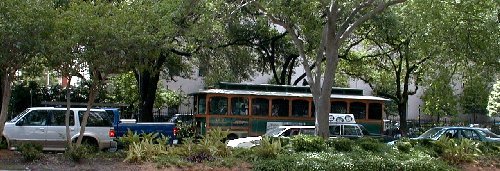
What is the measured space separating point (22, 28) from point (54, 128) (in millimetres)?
7411

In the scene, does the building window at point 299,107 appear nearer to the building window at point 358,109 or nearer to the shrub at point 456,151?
the building window at point 358,109

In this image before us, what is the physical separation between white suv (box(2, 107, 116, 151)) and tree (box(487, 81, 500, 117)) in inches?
1429

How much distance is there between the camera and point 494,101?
5041cm

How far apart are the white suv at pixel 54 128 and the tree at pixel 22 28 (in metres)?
6.35

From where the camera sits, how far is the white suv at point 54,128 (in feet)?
66.4

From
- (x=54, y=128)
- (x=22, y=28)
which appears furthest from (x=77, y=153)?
(x=54, y=128)

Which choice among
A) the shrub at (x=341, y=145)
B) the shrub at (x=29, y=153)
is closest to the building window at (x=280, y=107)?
the shrub at (x=341, y=145)

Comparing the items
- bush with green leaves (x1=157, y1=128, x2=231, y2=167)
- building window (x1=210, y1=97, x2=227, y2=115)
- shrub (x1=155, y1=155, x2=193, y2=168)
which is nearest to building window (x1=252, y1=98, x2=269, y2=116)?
building window (x1=210, y1=97, x2=227, y2=115)

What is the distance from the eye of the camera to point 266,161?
1430 cm

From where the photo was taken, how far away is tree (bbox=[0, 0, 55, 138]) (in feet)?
44.8

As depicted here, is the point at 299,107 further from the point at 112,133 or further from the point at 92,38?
the point at 92,38

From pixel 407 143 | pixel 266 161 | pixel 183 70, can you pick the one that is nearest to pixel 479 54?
pixel 407 143

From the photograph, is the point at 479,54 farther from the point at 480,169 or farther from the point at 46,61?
the point at 46,61

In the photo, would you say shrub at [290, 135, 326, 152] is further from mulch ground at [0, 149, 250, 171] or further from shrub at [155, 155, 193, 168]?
shrub at [155, 155, 193, 168]
